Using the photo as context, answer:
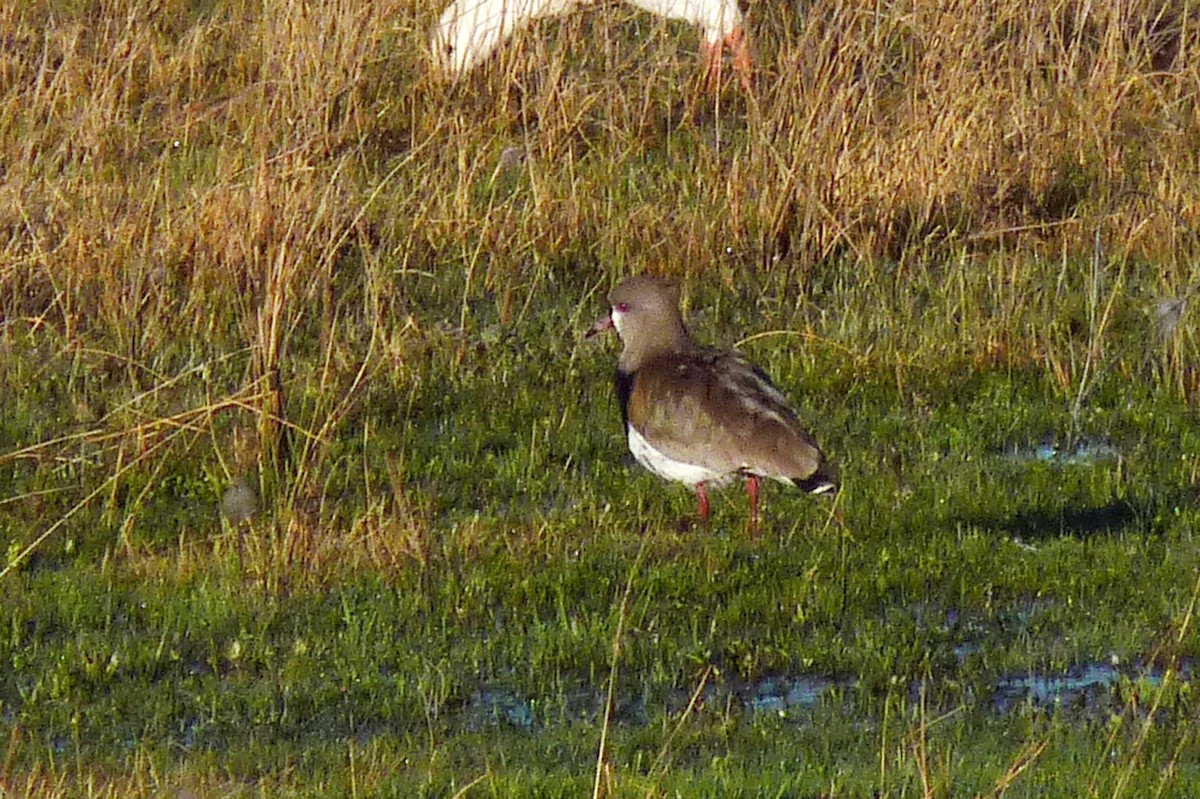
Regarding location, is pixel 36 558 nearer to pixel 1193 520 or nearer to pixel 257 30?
pixel 1193 520

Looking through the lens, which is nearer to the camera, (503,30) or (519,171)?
(519,171)

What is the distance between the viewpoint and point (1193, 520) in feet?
24.4

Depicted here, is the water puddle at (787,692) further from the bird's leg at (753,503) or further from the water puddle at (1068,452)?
the water puddle at (1068,452)

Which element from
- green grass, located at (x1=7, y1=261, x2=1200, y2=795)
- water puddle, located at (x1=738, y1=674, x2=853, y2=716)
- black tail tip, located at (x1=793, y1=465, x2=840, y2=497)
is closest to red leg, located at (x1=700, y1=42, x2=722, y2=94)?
green grass, located at (x1=7, y1=261, x2=1200, y2=795)

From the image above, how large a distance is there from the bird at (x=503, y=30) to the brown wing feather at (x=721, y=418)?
4647mm

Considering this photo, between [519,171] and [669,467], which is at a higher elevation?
[519,171]

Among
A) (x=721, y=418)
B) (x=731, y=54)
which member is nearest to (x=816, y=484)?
(x=721, y=418)

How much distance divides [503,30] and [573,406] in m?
3.75

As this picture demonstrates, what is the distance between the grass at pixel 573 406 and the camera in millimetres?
6195

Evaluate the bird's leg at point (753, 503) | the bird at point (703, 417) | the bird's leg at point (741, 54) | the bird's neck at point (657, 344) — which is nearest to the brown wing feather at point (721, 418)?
the bird at point (703, 417)

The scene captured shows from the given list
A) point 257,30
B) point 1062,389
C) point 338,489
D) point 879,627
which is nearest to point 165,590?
point 338,489

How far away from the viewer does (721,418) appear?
7.22 meters

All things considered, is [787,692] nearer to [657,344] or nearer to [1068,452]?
[657,344]

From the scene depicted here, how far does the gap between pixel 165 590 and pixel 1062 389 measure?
3510 millimetres
